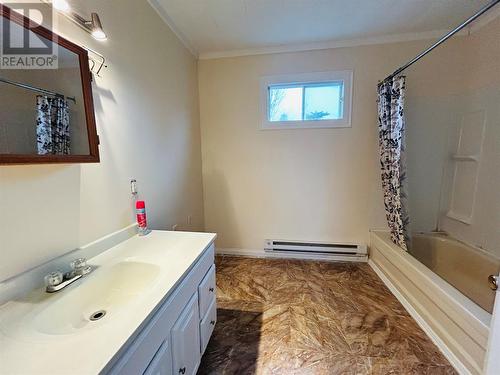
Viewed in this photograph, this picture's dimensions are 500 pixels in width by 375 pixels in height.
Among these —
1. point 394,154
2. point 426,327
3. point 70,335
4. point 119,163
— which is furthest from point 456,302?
point 119,163

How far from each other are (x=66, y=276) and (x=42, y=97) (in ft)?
2.53

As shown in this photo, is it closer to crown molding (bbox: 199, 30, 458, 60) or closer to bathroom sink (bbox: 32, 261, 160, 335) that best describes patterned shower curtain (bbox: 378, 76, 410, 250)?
crown molding (bbox: 199, 30, 458, 60)

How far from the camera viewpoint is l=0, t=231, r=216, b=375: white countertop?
56 cm

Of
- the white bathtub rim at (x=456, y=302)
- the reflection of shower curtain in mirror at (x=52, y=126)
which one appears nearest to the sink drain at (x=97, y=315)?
the reflection of shower curtain in mirror at (x=52, y=126)

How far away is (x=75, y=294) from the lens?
2.95 feet

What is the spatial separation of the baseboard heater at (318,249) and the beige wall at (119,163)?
3.49 ft

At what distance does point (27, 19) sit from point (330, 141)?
2.43 metres

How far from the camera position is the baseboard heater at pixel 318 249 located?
8.45ft

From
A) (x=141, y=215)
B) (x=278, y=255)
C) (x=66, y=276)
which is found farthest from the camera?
(x=278, y=255)

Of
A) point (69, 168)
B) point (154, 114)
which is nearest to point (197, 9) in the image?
point (154, 114)

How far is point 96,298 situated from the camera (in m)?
0.98

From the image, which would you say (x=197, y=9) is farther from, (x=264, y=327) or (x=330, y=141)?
(x=264, y=327)

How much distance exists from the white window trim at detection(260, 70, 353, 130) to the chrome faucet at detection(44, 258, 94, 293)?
2126mm

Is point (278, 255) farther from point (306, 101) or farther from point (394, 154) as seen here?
point (306, 101)
